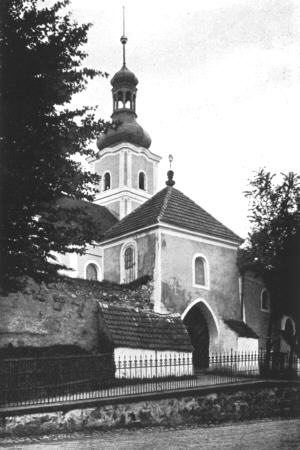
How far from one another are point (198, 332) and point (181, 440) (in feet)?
49.6

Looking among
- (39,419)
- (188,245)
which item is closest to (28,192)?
(39,419)

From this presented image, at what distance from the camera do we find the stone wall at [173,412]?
1376 cm

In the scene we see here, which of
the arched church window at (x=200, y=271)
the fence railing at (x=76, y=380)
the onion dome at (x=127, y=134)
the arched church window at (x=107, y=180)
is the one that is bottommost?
the fence railing at (x=76, y=380)

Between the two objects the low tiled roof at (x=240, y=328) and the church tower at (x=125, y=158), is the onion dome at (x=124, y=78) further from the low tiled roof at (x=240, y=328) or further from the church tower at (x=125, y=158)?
the low tiled roof at (x=240, y=328)

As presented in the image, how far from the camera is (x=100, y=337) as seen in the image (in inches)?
819

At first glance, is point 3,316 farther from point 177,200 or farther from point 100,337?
point 177,200

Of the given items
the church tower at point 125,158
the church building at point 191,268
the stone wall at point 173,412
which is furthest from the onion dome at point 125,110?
the stone wall at point 173,412

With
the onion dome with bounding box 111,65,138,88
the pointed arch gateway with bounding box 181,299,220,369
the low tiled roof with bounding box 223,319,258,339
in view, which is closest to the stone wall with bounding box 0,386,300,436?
the low tiled roof with bounding box 223,319,258,339

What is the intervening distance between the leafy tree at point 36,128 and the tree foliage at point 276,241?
14510 millimetres

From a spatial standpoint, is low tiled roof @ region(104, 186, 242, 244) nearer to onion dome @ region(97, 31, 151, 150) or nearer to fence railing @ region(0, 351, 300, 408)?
fence railing @ region(0, 351, 300, 408)

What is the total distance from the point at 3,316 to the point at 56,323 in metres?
1.96

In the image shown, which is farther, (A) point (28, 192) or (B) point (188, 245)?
(B) point (188, 245)

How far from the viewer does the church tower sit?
170ft

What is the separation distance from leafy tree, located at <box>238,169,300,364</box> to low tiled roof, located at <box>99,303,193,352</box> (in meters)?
5.16
